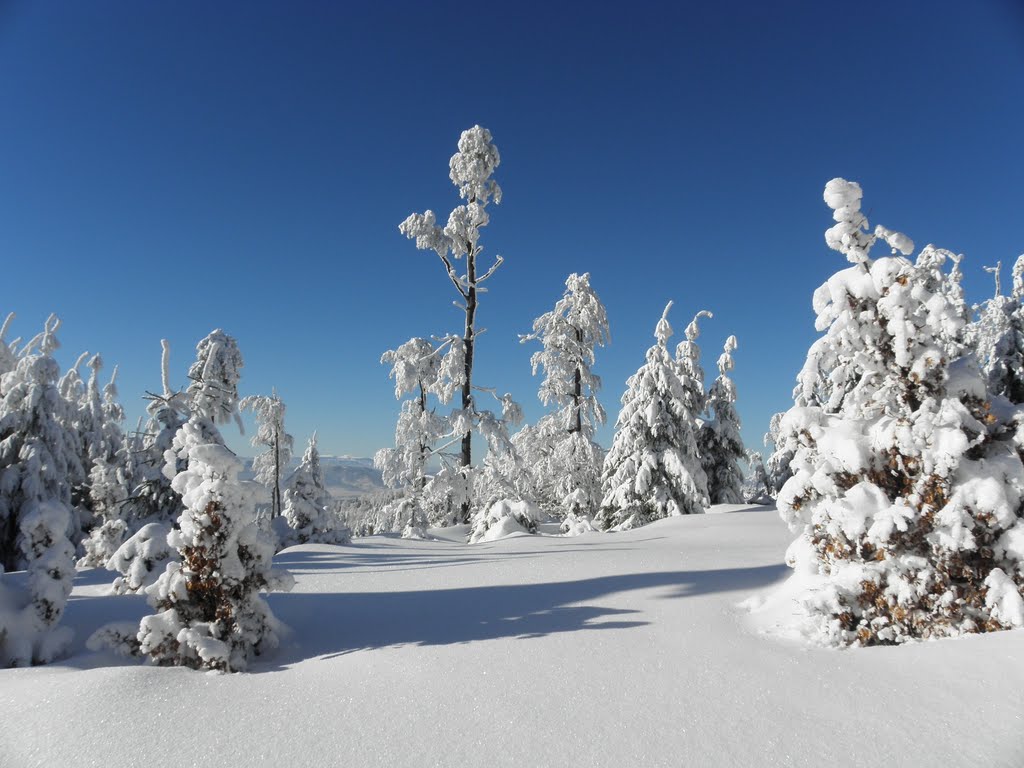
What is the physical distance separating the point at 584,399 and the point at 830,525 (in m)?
16.4

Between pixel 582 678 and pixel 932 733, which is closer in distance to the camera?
pixel 932 733

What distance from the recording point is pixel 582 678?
13.4ft

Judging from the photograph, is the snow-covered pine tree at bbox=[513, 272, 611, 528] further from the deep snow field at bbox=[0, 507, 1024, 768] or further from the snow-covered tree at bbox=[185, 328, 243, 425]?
the deep snow field at bbox=[0, 507, 1024, 768]

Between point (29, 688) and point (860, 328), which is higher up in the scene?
point (860, 328)

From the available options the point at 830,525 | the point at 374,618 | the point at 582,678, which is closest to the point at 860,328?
the point at 830,525

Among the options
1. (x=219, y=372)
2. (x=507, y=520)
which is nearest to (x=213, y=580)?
(x=507, y=520)

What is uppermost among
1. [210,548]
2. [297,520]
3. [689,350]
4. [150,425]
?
[689,350]

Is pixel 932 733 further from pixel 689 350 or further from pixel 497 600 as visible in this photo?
pixel 689 350

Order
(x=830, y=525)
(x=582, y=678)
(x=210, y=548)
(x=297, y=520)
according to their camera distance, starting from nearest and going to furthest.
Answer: (x=582, y=678) → (x=830, y=525) → (x=210, y=548) → (x=297, y=520)

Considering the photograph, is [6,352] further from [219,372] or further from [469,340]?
[469,340]

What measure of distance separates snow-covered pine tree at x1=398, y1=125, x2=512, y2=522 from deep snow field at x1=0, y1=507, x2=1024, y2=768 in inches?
377

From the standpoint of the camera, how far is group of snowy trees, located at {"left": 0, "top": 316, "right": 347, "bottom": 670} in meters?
5.35

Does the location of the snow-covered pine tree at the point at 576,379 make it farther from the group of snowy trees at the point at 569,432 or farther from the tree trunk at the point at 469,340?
the tree trunk at the point at 469,340

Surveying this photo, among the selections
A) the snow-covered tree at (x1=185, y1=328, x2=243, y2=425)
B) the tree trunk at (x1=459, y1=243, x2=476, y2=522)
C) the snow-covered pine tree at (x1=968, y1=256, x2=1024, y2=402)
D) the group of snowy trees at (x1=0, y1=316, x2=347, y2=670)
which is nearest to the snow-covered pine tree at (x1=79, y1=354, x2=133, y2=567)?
the group of snowy trees at (x1=0, y1=316, x2=347, y2=670)
